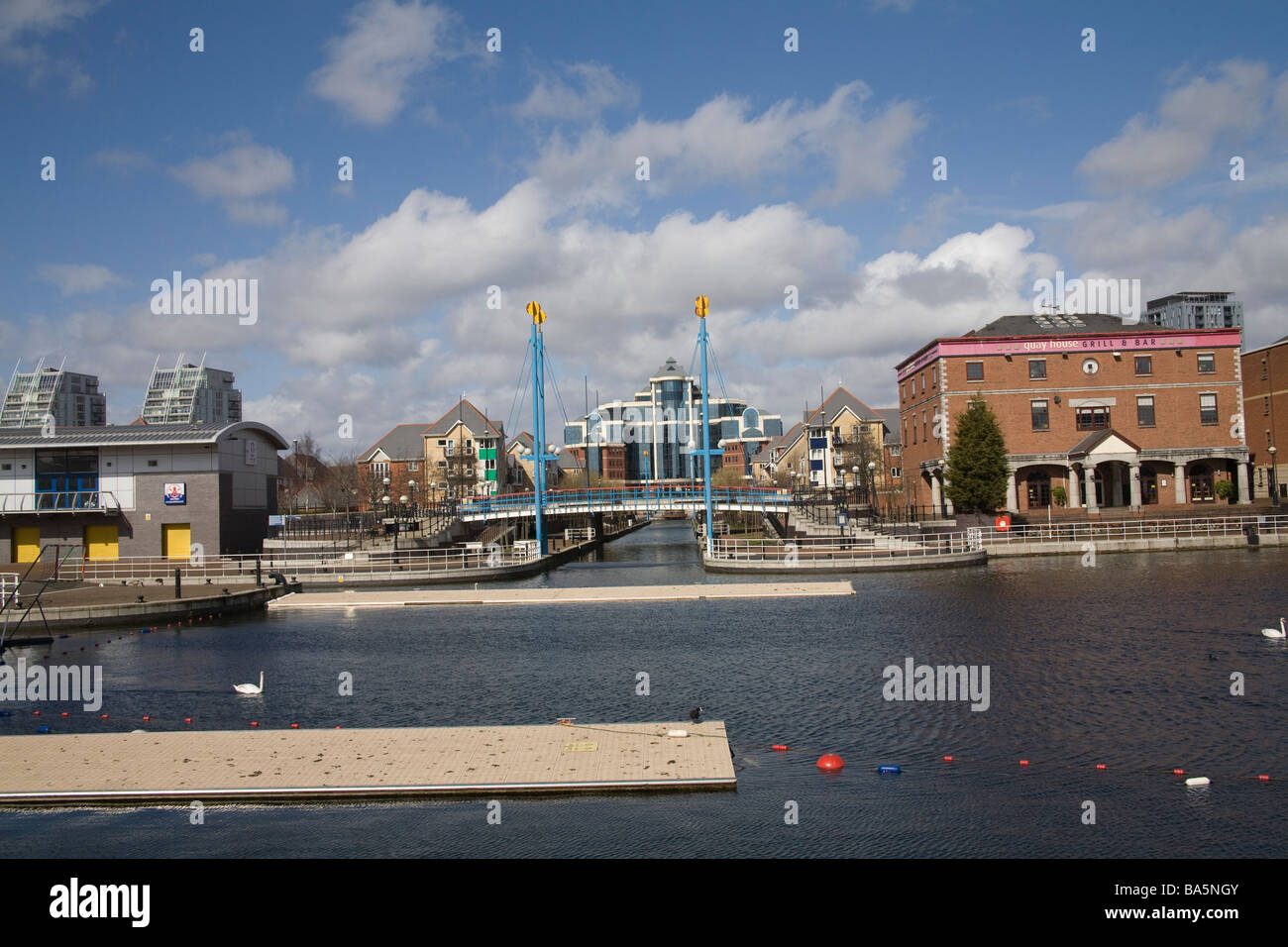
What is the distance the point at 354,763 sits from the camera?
14.1m

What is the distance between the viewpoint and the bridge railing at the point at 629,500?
6109cm

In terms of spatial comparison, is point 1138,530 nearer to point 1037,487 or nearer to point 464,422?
point 1037,487

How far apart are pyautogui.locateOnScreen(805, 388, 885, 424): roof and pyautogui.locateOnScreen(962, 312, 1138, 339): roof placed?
72.5m

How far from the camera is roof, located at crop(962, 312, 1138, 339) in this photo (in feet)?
211

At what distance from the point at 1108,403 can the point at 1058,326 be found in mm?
6086

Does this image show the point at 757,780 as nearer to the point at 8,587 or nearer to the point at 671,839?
the point at 671,839

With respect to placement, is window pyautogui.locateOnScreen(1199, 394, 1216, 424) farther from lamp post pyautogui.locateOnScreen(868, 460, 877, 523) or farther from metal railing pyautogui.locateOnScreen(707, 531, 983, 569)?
metal railing pyautogui.locateOnScreen(707, 531, 983, 569)

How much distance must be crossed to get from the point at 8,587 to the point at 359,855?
37277 mm

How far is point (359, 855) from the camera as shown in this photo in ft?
34.9

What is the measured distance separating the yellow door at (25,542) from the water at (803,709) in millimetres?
22406

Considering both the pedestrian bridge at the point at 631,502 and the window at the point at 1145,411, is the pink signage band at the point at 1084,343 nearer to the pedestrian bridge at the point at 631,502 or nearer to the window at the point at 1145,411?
the window at the point at 1145,411

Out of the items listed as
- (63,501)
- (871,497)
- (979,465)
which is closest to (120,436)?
(63,501)

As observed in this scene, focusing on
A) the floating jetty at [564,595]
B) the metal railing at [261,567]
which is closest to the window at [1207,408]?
the floating jetty at [564,595]
